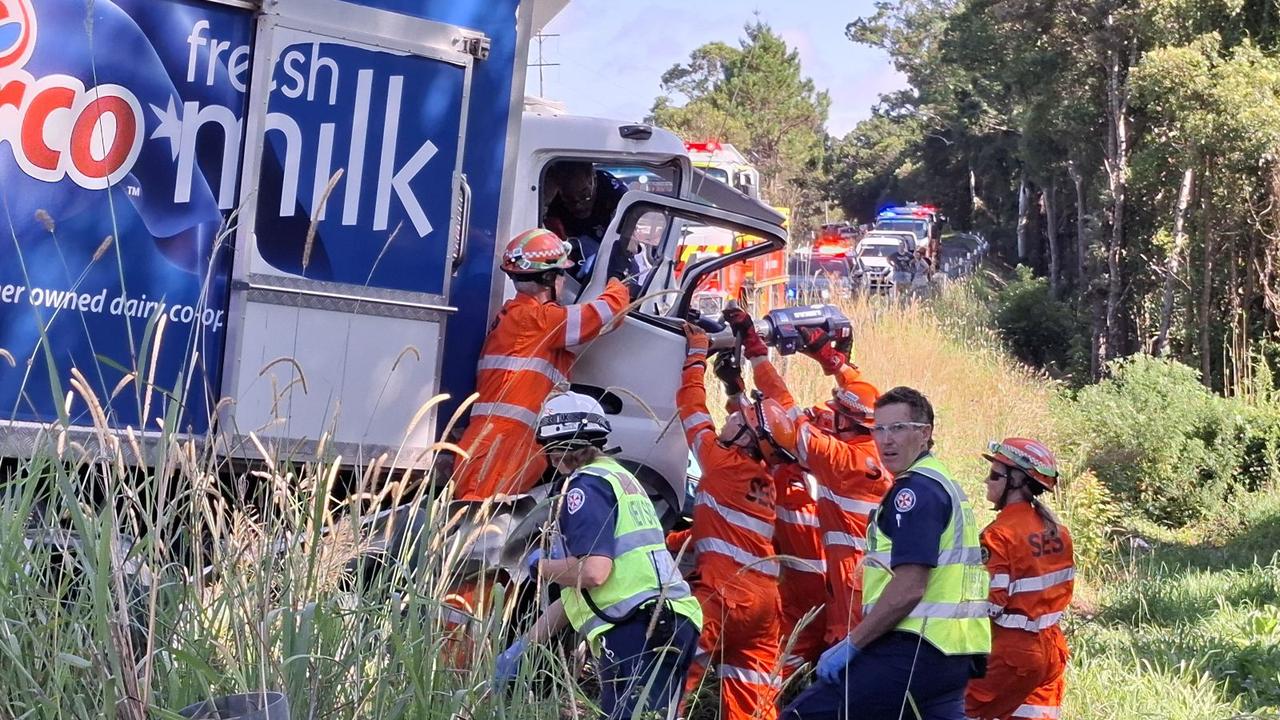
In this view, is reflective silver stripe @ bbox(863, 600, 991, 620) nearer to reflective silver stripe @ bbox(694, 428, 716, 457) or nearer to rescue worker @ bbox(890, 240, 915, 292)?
reflective silver stripe @ bbox(694, 428, 716, 457)

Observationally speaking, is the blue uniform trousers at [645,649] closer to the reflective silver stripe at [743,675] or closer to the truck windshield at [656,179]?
the reflective silver stripe at [743,675]

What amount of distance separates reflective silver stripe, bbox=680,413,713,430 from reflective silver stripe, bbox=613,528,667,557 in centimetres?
173

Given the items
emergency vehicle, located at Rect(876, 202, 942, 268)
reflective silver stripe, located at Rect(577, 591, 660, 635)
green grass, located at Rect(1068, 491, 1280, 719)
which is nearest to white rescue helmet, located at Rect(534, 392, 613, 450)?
reflective silver stripe, located at Rect(577, 591, 660, 635)

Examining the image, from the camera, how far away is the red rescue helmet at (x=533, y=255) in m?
5.86

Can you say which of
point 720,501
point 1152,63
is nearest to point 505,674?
point 720,501

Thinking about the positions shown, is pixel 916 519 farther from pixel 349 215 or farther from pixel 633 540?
pixel 349 215

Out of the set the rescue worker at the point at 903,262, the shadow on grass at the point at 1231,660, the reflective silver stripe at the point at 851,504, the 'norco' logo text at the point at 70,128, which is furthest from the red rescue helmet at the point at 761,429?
the rescue worker at the point at 903,262

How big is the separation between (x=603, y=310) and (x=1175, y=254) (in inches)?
522

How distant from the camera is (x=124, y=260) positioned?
4816 millimetres

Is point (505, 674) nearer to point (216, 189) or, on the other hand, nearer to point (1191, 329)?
point (216, 189)

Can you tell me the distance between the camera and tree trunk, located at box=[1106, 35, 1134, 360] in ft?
66.7

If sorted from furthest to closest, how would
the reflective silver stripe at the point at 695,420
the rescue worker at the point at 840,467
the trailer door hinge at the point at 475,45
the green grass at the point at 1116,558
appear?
1. the green grass at the point at 1116,558
2. the rescue worker at the point at 840,467
3. the reflective silver stripe at the point at 695,420
4. the trailer door hinge at the point at 475,45

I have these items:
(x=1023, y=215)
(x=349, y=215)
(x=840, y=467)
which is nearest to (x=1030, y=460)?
(x=840, y=467)

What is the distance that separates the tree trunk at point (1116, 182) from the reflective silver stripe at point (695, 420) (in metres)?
15.3
